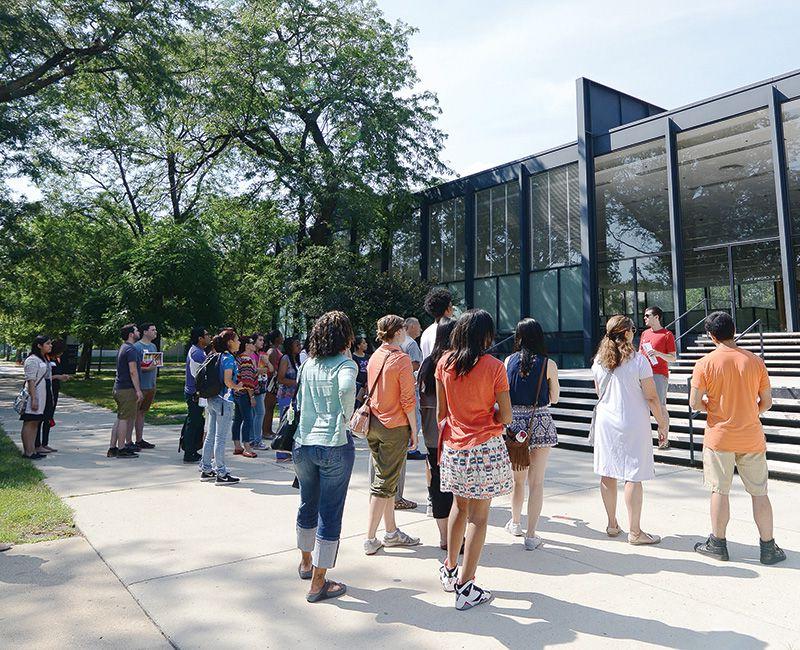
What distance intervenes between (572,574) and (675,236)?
12.6 meters

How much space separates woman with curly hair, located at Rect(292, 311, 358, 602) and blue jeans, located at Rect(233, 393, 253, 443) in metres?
5.04

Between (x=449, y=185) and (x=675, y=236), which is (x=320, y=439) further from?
(x=449, y=185)

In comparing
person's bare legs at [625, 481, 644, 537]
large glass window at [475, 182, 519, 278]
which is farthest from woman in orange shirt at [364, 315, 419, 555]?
large glass window at [475, 182, 519, 278]

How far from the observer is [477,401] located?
3.45m

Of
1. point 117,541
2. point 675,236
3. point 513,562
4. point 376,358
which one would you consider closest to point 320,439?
point 376,358

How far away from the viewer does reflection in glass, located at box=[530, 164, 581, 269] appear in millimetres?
16453

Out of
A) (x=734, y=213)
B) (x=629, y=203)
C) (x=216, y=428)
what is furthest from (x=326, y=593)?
Answer: (x=734, y=213)

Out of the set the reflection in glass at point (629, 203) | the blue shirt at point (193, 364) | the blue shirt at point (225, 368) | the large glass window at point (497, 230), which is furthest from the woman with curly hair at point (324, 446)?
the large glass window at point (497, 230)

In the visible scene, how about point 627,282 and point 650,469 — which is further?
point 627,282

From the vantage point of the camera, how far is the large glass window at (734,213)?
1455cm

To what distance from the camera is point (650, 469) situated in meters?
4.44

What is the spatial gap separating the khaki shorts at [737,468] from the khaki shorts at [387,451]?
237 centimetres

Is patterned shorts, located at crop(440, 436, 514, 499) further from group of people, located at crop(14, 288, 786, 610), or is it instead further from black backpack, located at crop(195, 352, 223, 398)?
black backpack, located at crop(195, 352, 223, 398)

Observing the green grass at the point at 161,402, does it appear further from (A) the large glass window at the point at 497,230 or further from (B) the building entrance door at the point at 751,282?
(B) the building entrance door at the point at 751,282
